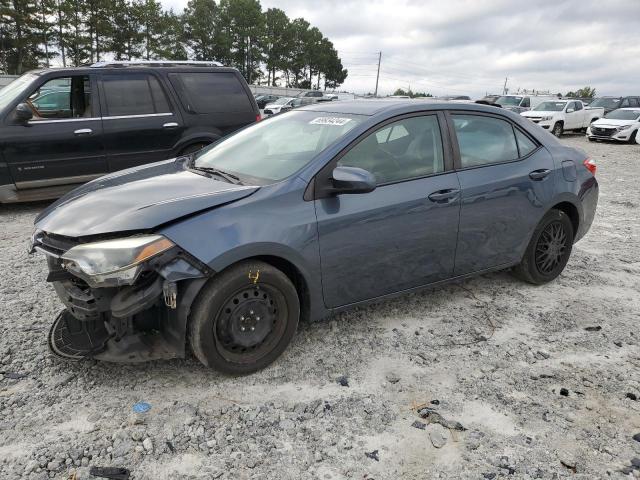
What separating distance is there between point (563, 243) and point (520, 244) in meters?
0.66

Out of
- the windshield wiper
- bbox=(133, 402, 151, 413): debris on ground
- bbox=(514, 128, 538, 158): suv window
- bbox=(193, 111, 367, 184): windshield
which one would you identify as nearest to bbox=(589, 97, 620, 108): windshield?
bbox=(514, 128, 538, 158): suv window

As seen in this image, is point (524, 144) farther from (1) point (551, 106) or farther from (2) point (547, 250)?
(1) point (551, 106)

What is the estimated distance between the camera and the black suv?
605 centimetres

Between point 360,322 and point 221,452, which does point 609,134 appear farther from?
point 221,452

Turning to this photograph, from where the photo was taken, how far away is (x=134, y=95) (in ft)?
22.0

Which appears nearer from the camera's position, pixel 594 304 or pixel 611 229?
pixel 594 304

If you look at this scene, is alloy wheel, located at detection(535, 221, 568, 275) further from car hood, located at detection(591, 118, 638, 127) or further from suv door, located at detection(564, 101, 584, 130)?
suv door, located at detection(564, 101, 584, 130)

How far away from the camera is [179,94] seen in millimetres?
6930

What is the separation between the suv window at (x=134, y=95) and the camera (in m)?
6.55

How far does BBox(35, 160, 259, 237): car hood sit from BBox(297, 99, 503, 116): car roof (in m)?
1.13

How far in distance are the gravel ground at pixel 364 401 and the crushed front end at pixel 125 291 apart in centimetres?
30

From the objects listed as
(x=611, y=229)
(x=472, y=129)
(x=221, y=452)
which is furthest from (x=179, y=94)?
(x=611, y=229)

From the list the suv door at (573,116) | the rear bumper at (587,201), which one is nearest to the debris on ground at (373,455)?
the rear bumper at (587,201)

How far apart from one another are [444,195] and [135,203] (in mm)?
2099
